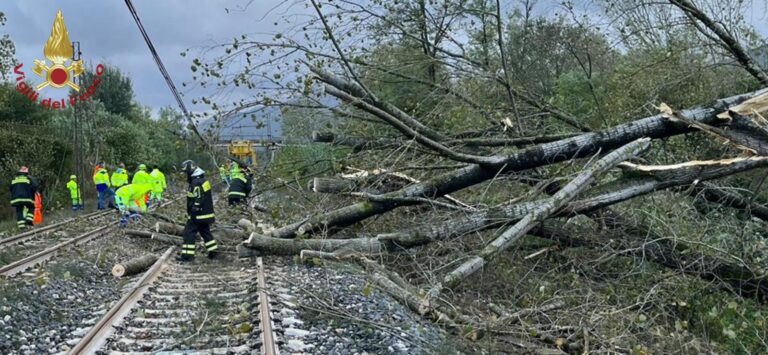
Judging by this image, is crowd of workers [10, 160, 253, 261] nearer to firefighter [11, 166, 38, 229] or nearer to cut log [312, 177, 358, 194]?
firefighter [11, 166, 38, 229]

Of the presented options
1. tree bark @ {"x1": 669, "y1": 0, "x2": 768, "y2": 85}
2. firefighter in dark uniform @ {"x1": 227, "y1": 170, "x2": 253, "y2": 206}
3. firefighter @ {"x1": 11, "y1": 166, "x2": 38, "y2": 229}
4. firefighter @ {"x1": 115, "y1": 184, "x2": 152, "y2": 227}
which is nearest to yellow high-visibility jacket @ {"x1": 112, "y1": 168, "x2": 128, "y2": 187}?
firefighter @ {"x1": 11, "y1": 166, "x2": 38, "y2": 229}

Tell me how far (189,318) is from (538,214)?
3275mm

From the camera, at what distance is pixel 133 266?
8391 millimetres

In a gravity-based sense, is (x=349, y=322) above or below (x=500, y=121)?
below

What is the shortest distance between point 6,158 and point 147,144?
57.3 feet

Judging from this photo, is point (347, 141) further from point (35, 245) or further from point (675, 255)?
point (35, 245)

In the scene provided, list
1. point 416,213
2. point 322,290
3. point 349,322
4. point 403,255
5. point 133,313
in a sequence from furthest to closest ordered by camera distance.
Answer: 1. point 416,213
2. point 403,255
3. point 322,290
4. point 133,313
5. point 349,322

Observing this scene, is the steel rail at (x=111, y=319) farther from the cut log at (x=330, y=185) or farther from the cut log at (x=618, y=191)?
the cut log at (x=618, y=191)

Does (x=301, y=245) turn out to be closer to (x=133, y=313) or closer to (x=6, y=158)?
(x=133, y=313)

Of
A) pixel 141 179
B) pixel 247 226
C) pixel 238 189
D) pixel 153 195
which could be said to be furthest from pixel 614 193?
pixel 153 195

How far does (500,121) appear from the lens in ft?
27.6

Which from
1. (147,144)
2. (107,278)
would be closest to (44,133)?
(147,144)

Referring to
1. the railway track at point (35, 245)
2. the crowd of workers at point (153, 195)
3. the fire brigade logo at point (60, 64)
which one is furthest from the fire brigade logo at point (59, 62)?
the railway track at point (35, 245)

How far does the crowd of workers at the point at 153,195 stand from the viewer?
9.43 meters
